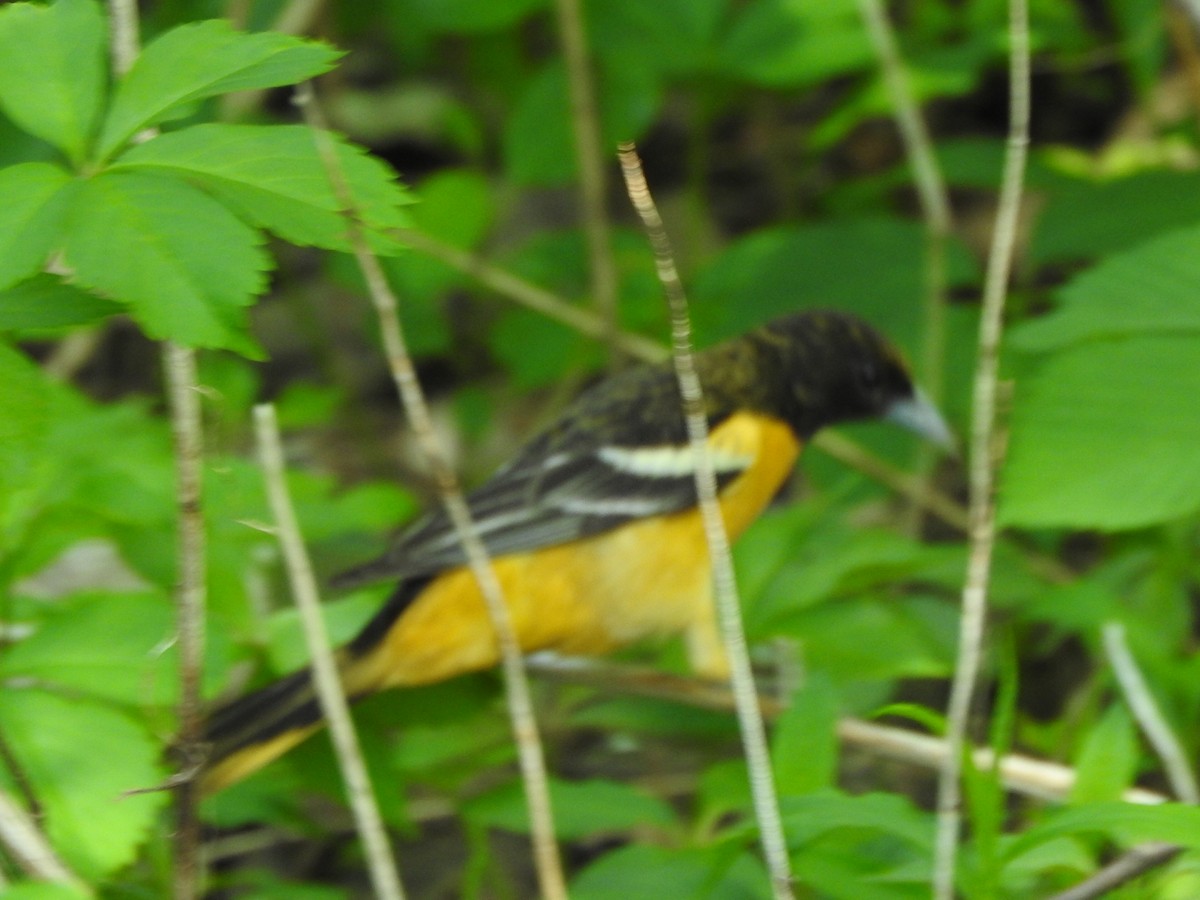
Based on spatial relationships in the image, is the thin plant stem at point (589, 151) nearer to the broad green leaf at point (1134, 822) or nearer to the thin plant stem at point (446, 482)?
the thin plant stem at point (446, 482)

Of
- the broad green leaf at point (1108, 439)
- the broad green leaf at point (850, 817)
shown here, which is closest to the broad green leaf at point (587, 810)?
the broad green leaf at point (850, 817)

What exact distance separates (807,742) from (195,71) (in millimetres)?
1209

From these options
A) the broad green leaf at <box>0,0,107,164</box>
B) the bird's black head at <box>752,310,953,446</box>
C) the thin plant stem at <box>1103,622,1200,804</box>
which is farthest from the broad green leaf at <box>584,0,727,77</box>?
the broad green leaf at <box>0,0,107,164</box>

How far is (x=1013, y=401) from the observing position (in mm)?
3121

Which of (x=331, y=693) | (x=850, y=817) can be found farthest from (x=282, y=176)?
(x=850, y=817)

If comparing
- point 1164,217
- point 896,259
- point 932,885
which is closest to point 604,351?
point 896,259

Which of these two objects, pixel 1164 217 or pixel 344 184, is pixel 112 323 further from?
pixel 344 184

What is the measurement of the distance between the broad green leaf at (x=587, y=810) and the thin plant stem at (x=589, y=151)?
5.75ft

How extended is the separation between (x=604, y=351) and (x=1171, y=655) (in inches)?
82.7

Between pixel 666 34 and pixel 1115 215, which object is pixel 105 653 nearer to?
pixel 666 34

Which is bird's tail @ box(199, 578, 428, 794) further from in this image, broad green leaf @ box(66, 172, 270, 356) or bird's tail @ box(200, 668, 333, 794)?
broad green leaf @ box(66, 172, 270, 356)

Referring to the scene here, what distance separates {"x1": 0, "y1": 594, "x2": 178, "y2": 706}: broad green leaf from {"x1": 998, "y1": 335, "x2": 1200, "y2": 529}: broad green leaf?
1435 millimetres

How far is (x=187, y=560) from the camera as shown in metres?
1.75

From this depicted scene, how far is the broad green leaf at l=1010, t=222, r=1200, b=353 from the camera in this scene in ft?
8.93
